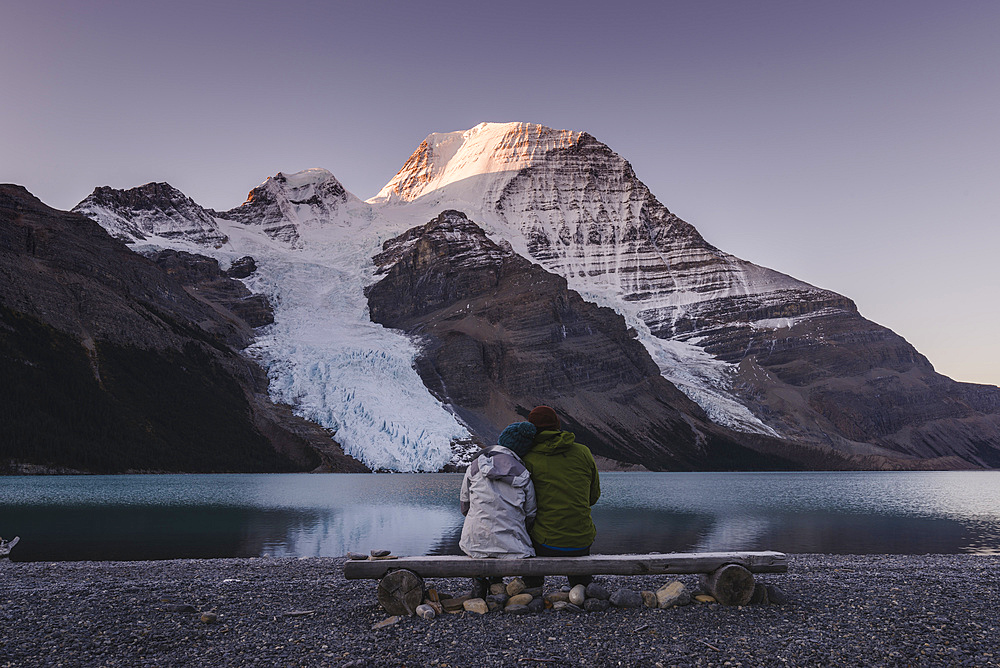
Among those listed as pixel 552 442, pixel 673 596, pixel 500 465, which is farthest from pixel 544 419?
pixel 673 596

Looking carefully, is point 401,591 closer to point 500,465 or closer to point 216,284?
point 500,465

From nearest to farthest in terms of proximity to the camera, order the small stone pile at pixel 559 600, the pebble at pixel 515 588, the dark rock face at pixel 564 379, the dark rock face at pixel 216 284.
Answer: the small stone pile at pixel 559 600
the pebble at pixel 515 588
the dark rock face at pixel 564 379
the dark rock face at pixel 216 284

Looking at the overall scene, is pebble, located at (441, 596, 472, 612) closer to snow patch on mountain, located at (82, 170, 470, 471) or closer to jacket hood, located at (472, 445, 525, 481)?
jacket hood, located at (472, 445, 525, 481)

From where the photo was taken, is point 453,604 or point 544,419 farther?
point 544,419

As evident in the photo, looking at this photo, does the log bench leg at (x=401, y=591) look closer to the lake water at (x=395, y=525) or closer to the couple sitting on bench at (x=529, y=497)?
the couple sitting on bench at (x=529, y=497)

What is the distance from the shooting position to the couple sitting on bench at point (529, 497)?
9008 mm

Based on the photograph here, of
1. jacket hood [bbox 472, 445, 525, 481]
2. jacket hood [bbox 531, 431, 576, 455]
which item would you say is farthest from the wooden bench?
jacket hood [bbox 531, 431, 576, 455]

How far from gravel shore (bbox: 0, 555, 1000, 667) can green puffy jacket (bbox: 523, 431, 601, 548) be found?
37.7 inches

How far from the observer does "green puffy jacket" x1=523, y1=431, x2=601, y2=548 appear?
9.19 m

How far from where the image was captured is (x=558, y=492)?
9.18m

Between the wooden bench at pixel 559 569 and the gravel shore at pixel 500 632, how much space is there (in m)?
0.31

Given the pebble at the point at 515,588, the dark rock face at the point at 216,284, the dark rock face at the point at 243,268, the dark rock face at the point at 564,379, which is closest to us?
the pebble at the point at 515,588

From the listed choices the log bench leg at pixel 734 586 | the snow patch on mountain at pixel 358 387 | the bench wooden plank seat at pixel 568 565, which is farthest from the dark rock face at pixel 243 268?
the log bench leg at pixel 734 586

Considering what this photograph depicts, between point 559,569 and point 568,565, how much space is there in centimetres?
12
